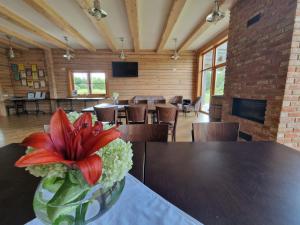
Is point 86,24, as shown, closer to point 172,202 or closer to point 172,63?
point 172,63

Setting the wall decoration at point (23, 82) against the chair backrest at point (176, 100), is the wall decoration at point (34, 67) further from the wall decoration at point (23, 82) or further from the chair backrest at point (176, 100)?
the chair backrest at point (176, 100)

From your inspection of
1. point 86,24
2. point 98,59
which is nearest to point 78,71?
point 98,59

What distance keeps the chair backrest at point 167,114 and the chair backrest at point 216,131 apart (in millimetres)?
1226

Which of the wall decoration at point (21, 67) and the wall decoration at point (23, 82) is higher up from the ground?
the wall decoration at point (21, 67)

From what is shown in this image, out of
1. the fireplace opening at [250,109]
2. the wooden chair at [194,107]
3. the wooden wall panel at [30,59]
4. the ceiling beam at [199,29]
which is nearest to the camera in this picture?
the fireplace opening at [250,109]

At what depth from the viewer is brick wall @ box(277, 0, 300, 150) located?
2.08 metres

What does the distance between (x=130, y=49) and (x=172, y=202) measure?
7.25 metres

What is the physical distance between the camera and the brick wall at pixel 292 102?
2076mm

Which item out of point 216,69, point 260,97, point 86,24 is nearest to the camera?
point 260,97

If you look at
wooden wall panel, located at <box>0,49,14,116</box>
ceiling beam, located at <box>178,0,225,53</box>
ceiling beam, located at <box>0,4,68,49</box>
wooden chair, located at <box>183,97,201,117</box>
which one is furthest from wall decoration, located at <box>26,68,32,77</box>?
wooden chair, located at <box>183,97,201,117</box>

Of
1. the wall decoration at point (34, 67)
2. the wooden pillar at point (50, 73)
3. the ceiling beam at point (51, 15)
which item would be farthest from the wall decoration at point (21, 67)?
the ceiling beam at point (51, 15)

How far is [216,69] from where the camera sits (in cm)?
588

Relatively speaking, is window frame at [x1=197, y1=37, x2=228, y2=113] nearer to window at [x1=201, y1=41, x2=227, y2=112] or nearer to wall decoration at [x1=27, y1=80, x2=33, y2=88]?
window at [x1=201, y1=41, x2=227, y2=112]

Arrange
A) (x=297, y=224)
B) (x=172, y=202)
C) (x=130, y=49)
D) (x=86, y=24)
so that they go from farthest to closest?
(x=130, y=49), (x=86, y=24), (x=172, y=202), (x=297, y=224)
